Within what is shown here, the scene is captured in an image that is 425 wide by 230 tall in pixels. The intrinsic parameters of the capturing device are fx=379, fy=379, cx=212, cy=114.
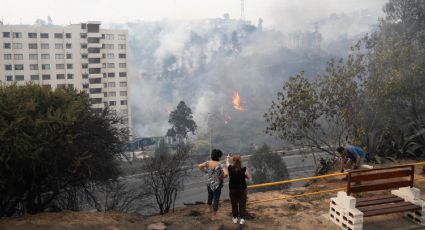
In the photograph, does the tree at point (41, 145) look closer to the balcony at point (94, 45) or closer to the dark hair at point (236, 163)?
the dark hair at point (236, 163)

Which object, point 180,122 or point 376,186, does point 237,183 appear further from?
point 180,122

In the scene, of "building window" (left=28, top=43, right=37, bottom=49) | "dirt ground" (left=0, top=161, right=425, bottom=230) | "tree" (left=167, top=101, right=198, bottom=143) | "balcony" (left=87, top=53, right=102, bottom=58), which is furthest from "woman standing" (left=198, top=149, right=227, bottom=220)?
"building window" (left=28, top=43, right=37, bottom=49)

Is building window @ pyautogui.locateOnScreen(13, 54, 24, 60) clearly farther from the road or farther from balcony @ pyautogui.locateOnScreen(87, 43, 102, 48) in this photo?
the road

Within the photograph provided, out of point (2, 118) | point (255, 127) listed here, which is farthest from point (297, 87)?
point (255, 127)

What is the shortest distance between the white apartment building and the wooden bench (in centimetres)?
6177

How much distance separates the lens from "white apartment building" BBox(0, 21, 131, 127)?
68250 millimetres

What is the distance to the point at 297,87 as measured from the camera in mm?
16750

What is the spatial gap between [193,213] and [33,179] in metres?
6.74

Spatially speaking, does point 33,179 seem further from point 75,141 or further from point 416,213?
point 416,213

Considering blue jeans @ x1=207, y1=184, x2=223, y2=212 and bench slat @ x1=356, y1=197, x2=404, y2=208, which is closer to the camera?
bench slat @ x1=356, y1=197, x2=404, y2=208

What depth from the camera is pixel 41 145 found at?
455 inches

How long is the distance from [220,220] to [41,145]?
22.8 feet

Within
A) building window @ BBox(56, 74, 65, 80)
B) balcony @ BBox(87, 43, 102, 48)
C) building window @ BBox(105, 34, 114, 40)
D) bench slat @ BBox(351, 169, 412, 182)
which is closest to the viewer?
bench slat @ BBox(351, 169, 412, 182)

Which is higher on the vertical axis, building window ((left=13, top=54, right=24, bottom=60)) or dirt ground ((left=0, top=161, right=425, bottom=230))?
building window ((left=13, top=54, right=24, bottom=60))
